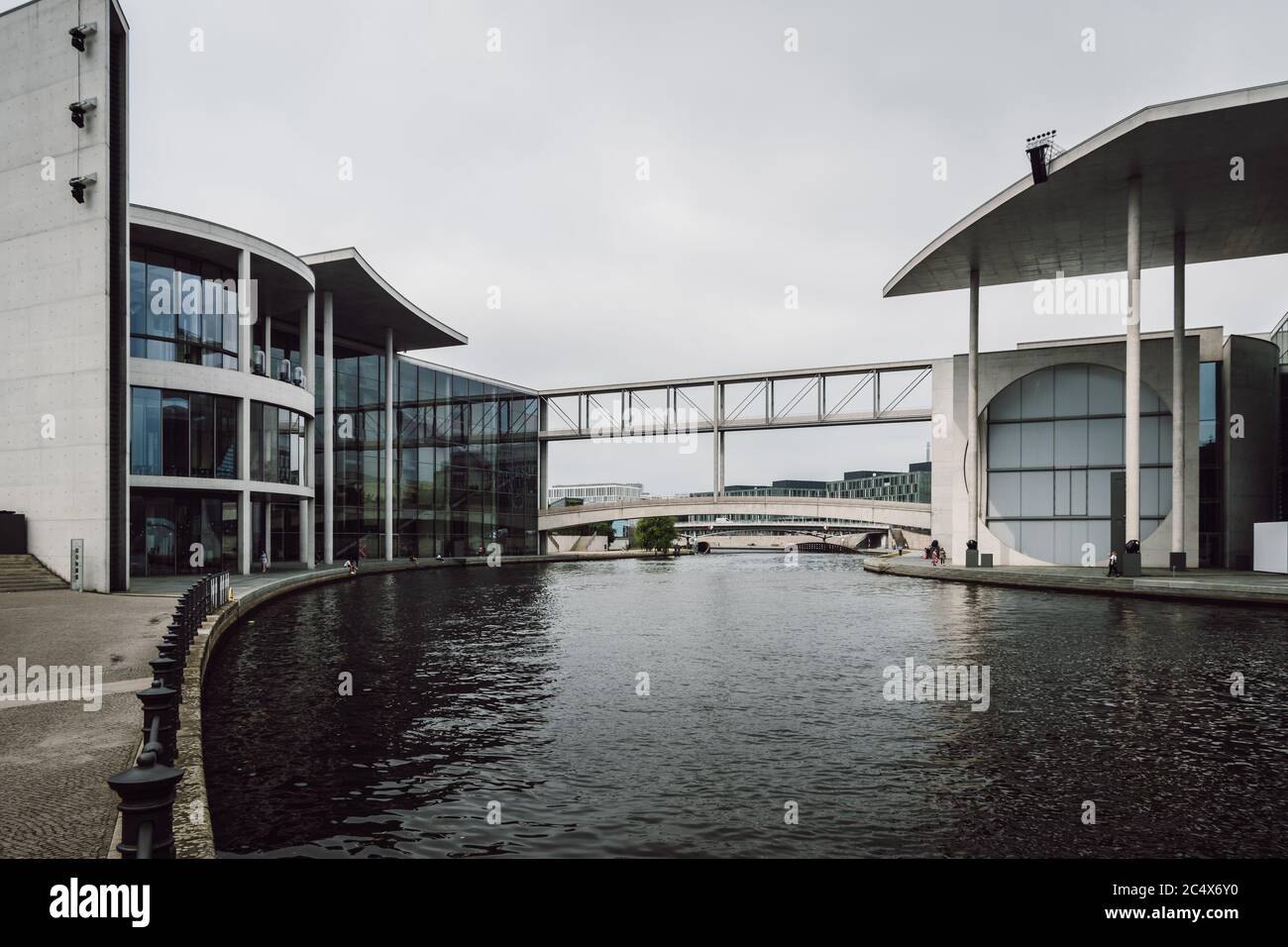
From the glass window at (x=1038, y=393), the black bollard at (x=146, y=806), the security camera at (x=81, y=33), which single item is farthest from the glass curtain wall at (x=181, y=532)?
the glass window at (x=1038, y=393)

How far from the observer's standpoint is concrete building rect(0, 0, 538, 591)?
85.8 ft

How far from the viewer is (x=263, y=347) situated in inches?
1714

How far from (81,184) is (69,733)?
24.0 metres

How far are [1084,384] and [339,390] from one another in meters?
40.9

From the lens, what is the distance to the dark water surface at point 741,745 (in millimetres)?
6727

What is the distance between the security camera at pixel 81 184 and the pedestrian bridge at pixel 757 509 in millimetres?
49642

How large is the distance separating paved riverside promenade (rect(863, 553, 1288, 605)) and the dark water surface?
6.64 metres

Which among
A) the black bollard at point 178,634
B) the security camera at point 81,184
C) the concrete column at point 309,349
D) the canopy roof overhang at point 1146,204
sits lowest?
the black bollard at point 178,634

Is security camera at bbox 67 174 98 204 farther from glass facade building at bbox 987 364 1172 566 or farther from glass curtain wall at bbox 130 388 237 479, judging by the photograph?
glass facade building at bbox 987 364 1172 566

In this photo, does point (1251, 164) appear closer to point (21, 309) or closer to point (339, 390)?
point (21, 309)

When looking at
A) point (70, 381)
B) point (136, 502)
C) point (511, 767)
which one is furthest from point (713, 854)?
point (136, 502)

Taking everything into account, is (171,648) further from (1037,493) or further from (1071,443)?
(1071,443)

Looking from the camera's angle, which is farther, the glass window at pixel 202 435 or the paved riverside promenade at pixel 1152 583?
the glass window at pixel 202 435

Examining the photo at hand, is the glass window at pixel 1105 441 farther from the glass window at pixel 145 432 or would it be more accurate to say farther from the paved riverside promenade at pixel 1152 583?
the glass window at pixel 145 432
